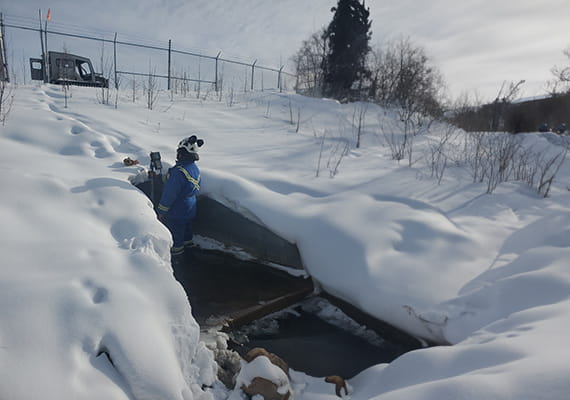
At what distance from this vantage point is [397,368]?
90.3 inches

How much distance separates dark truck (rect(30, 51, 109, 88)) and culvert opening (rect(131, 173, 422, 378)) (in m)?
9.53

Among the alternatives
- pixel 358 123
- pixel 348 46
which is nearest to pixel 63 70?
pixel 358 123

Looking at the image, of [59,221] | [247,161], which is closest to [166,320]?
[59,221]

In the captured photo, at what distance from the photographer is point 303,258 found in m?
3.94

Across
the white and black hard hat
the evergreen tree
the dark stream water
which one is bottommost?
the dark stream water

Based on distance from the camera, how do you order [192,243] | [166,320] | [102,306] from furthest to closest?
1. [192,243]
2. [166,320]
3. [102,306]

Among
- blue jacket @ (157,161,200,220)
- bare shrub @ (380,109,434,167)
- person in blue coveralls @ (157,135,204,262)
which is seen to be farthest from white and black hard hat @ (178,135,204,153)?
bare shrub @ (380,109,434,167)

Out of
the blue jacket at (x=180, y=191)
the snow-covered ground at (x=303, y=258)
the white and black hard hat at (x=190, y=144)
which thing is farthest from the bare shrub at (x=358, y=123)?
the blue jacket at (x=180, y=191)

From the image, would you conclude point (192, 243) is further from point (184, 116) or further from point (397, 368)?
point (184, 116)

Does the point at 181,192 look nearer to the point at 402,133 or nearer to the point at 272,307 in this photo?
the point at 272,307

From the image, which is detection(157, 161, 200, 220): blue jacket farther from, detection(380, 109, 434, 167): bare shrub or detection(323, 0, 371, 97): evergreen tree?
detection(323, 0, 371, 97): evergreen tree

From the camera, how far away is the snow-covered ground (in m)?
1.73

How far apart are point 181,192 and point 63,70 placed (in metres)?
10.9

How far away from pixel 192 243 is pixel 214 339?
2.40 m
